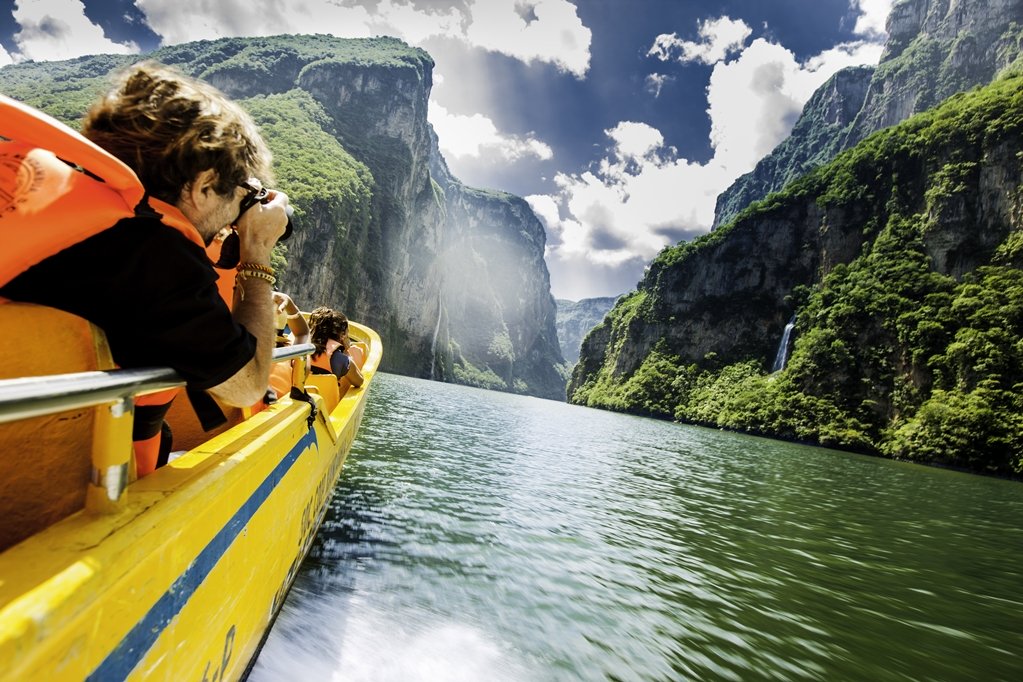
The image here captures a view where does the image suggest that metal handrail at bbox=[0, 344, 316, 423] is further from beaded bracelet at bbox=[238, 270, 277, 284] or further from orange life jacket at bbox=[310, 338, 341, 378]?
orange life jacket at bbox=[310, 338, 341, 378]

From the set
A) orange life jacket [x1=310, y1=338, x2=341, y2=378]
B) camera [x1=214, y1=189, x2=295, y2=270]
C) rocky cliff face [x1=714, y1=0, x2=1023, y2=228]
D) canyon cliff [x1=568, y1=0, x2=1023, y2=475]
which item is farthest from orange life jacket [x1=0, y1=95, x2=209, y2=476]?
rocky cliff face [x1=714, y1=0, x2=1023, y2=228]

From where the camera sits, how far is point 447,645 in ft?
10.3

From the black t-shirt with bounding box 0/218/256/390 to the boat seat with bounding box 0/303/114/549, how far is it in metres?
0.05

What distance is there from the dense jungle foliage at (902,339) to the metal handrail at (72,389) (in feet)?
157

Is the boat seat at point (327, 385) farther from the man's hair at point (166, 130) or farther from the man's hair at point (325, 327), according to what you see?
the man's hair at point (166, 130)

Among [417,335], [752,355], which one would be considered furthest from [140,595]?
[417,335]

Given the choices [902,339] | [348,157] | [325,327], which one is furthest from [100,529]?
[348,157]

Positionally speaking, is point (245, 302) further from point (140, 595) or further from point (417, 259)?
point (417, 259)

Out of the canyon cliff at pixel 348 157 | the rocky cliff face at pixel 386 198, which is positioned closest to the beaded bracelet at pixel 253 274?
the canyon cliff at pixel 348 157

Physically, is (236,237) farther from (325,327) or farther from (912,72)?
(912,72)

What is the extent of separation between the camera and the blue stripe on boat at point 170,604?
102 centimetres

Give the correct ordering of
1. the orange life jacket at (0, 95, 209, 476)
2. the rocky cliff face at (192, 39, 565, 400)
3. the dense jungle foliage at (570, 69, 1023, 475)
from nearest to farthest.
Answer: the orange life jacket at (0, 95, 209, 476), the dense jungle foliage at (570, 69, 1023, 475), the rocky cliff face at (192, 39, 565, 400)

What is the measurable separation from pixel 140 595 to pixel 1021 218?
74.2m

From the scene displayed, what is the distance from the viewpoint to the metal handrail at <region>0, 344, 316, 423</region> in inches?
28.3
